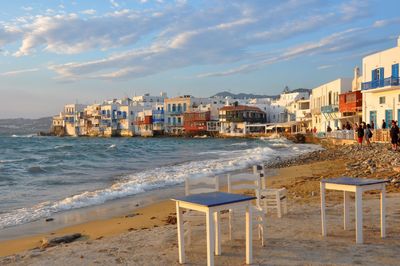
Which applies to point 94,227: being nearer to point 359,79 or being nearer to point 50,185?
point 50,185

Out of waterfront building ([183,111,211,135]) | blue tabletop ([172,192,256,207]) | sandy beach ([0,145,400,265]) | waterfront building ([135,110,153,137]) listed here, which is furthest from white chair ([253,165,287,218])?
waterfront building ([135,110,153,137])

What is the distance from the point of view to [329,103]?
48719 mm

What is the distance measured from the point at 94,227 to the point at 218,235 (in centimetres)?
454

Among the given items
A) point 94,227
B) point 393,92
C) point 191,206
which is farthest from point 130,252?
point 393,92

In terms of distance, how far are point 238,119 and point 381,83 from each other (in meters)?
50.6

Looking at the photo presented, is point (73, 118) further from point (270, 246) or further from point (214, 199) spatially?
point (214, 199)

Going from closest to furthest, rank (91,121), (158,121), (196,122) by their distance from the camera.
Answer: (196,122) < (158,121) < (91,121)

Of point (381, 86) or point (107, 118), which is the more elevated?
point (381, 86)

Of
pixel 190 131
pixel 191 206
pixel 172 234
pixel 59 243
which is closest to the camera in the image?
pixel 191 206

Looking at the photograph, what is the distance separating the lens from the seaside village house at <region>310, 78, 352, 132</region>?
44781mm

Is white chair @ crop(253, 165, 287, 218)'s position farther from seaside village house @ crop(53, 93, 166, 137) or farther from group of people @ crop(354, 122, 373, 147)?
seaside village house @ crop(53, 93, 166, 137)

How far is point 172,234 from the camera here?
21.6ft

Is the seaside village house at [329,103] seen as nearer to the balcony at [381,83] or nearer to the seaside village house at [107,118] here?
the balcony at [381,83]

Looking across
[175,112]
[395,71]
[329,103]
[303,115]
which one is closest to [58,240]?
[395,71]
